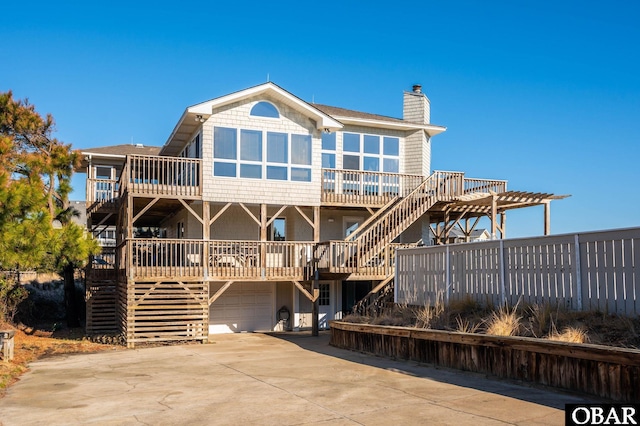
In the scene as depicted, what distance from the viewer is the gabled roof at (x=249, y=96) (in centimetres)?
1975

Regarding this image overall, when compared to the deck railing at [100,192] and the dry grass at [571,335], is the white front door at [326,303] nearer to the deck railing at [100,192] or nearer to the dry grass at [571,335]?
the deck railing at [100,192]

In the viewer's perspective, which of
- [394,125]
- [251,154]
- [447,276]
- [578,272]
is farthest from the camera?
[394,125]

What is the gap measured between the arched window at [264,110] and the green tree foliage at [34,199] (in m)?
6.48

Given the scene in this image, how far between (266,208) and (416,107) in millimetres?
7932

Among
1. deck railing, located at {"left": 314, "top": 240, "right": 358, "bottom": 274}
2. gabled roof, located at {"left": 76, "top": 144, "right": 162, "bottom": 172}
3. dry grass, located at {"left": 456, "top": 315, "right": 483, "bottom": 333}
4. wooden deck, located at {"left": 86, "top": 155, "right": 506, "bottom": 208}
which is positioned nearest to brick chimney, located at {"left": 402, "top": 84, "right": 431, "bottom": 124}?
wooden deck, located at {"left": 86, "top": 155, "right": 506, "bottom": 208}

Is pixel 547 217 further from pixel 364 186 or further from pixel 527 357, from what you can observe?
pixel 527 357

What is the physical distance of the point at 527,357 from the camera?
9359 millimetres

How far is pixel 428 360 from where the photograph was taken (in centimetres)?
1173

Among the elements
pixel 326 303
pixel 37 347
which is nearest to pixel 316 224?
pixel 326 303

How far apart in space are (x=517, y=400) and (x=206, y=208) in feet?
44.9

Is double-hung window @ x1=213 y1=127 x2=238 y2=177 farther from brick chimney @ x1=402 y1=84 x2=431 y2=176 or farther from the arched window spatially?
brick chimney @ x1=402 y1=84 x2=431 y2=176

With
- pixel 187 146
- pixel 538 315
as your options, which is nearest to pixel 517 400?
pixel 538 315

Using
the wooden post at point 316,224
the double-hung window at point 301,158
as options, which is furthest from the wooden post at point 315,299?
the double-hung window at point 301,158

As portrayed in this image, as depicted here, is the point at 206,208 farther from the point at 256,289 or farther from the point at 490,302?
the point at 490,302
